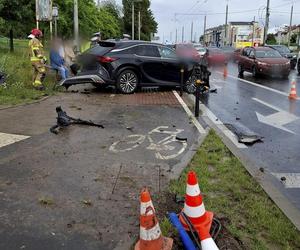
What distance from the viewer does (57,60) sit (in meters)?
15.5

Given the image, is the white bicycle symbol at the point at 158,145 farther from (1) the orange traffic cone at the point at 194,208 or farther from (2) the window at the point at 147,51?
(2) the window at the point at 147,51

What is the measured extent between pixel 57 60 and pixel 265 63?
10.9 m

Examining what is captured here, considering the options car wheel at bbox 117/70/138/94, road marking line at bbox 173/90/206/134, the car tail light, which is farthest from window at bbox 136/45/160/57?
road marking line at bbox 173/90/206/134

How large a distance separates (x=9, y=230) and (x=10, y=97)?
8.16 metres

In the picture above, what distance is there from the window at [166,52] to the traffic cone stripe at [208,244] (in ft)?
37.6

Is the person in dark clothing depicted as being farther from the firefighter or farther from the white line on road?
the white line on road

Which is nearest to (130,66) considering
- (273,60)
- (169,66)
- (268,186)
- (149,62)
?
(149,62)

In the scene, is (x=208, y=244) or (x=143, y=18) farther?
(x=143, y=18)

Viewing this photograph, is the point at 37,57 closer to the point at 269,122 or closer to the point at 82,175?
the point at 269,122

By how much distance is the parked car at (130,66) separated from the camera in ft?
44.9

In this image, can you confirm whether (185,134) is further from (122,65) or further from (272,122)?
(122,65)

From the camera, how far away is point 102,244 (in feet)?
12.8

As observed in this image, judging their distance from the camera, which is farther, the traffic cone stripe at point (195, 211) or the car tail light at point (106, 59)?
the car tail light at point (106, 59)

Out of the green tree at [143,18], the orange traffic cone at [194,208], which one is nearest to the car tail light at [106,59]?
the orange traffic cone at [194,208]
